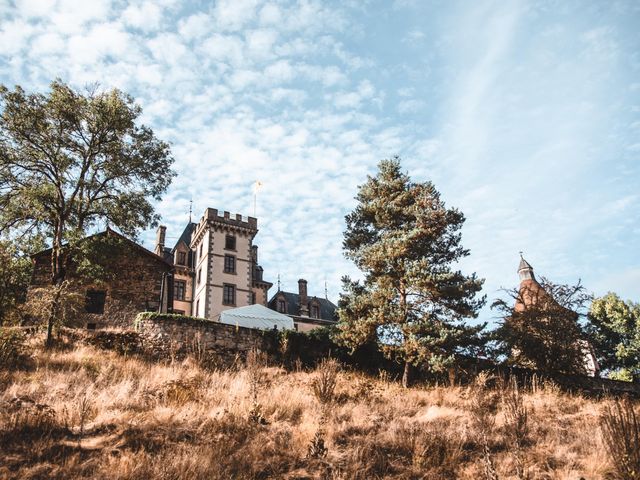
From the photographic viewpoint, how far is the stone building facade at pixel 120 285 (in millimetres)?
21047

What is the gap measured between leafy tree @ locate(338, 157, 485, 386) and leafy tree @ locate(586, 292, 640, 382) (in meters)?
19.2

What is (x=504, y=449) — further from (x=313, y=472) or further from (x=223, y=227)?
Result: (x=223, y=227)

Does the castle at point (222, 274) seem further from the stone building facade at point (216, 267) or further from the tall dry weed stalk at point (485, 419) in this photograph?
the tall dry weed stalk at point (485, 419)

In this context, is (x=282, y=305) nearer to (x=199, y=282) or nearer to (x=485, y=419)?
(x=199, y=282)

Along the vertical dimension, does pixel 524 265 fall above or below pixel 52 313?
above

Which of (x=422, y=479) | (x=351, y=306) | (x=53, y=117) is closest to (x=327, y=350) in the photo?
(x=351, y=306)

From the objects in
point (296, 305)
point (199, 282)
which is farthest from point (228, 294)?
point (296, 305)

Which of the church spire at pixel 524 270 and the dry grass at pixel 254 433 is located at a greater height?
the church spire at pixel 524 270

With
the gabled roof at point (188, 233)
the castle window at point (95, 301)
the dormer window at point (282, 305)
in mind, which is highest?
the gabled roof at point (188, 233)

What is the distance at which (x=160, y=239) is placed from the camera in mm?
37500

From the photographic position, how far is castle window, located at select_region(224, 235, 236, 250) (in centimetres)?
3562

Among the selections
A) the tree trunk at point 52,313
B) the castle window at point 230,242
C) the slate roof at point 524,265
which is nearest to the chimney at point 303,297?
the castle window at point 230,242

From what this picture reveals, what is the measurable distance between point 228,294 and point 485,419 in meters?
27.0

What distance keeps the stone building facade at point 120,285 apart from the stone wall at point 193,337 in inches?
206
